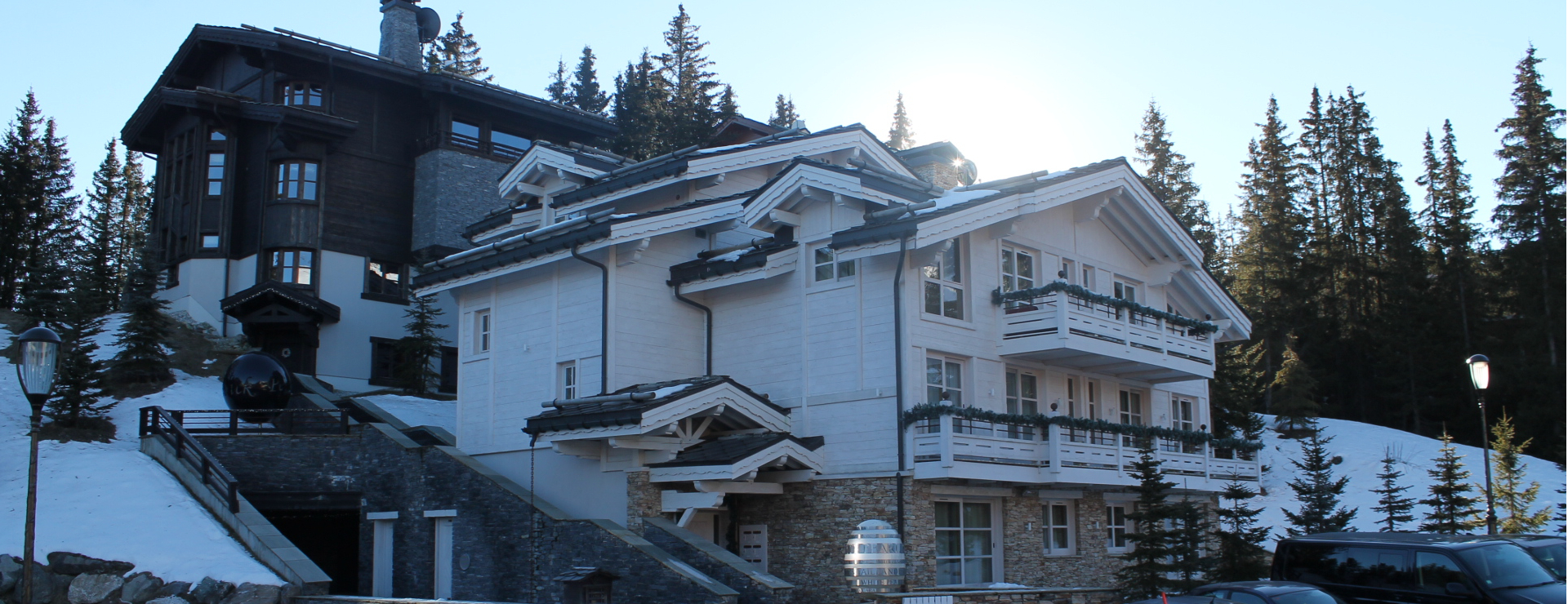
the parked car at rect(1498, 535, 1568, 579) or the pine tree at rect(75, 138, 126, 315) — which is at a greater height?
the pine tree at rect(75, 138, 126, 315)

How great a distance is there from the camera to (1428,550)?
14773mm

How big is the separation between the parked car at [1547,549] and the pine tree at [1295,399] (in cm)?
3076

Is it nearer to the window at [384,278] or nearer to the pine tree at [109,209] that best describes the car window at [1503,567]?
the window at [384,278]

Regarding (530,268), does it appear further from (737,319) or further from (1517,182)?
(1517,182)

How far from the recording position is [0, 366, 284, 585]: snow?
19.6m

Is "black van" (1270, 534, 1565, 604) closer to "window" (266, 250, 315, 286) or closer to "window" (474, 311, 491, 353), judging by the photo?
"window" (474, 311, 491, 353)

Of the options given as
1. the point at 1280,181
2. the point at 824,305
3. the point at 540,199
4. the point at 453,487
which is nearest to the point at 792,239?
the point at 824,305

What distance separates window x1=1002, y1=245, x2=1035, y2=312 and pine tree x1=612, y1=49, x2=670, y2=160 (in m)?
27.7

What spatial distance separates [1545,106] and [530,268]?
44.5 m

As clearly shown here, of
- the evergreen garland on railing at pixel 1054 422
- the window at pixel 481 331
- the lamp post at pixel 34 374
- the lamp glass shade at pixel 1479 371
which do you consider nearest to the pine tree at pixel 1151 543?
the evergreen garland on railing at pixel 1054 422

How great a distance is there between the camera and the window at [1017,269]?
78.0ft

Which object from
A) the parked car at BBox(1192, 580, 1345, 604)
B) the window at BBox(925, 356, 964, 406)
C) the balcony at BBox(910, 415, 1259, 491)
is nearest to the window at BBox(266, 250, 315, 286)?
the window at BBox(925, 356, 964, 406)

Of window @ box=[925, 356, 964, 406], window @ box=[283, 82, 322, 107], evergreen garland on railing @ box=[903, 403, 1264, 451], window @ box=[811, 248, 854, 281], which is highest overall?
window @ box=[283, 82, 322, 107]

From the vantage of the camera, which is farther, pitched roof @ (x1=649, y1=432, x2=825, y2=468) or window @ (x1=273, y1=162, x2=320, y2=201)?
window @ (x1=273, y1=162, x2=320, y2=201)
